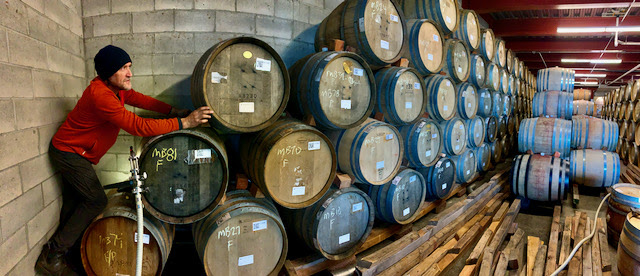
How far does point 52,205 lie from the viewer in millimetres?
2521

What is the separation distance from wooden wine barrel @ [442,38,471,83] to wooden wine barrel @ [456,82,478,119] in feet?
0.82

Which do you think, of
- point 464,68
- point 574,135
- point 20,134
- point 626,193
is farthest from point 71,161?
point 574,135

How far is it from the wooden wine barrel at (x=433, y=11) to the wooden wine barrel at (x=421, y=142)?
4.87 ft

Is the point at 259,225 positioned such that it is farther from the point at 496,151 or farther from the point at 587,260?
the point at 496,151

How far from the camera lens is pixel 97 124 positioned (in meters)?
2.43

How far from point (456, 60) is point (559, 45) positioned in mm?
10690

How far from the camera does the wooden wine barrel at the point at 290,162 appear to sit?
8.29ft

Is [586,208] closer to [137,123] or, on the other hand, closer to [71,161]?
[137,123]

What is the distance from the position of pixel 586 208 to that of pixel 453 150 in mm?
2884

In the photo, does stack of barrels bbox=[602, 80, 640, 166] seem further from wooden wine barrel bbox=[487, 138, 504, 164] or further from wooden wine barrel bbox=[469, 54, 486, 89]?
wooden wine barrel bbox=[469, 54, 486, 89]

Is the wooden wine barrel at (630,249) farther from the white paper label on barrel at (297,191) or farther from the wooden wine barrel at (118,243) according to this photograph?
the wooden wine barrel at (118,243)

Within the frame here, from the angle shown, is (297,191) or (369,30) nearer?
(297,191)

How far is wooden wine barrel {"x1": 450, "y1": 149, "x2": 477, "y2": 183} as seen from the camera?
5.47 meters

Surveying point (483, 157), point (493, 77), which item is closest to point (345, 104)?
point (483, 157)
